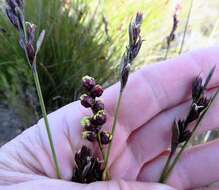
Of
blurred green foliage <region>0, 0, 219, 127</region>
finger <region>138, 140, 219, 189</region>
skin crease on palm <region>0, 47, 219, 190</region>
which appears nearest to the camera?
skin crease on palm <region>0, 47, 219, 190</region>

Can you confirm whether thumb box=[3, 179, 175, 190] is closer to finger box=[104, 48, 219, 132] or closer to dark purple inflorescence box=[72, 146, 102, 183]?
dark purple inflorescence box=[72, 146, 102, 183]

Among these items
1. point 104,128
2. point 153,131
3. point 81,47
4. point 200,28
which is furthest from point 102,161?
point 200,28

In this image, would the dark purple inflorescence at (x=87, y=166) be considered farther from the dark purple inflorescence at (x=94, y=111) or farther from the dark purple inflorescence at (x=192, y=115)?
the dark purple inflorescence at (x=192, y=115)

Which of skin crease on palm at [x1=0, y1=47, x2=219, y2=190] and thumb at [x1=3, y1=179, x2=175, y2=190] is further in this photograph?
skin crease on palm at [x1=0, y1=47, x2=219, y2=190]

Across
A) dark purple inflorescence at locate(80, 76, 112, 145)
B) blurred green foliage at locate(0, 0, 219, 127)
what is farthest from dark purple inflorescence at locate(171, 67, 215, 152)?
blurred green foliage at locate(0, 0, 219, 127)

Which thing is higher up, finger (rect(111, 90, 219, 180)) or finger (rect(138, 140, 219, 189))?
finger (rect(111, 90, 219, 180))

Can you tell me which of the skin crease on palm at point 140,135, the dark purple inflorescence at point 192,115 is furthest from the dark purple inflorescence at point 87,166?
the dark purple inflorescence at point 192,115
